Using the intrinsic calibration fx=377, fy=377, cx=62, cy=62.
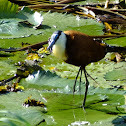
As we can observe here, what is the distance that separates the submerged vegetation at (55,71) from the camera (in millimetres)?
2330

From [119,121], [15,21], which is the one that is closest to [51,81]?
[119,121]

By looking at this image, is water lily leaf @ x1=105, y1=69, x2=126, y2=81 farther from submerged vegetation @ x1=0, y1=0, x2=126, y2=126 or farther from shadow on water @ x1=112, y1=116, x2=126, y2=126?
shadow on water @ x1=112, y1=116, x2=126, y2=126

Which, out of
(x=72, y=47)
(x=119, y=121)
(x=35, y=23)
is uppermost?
(x=72, y=47)

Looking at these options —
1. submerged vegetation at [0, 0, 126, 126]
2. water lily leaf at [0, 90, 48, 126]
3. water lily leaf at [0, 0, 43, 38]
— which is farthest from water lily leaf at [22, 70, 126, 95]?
water lily leaf at [0, 0, 43, 38]

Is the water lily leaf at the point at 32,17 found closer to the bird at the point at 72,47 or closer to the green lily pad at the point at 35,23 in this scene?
the green lily pad at the point at 35,23

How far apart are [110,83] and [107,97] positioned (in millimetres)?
365

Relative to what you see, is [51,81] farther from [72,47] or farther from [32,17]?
[32,17]

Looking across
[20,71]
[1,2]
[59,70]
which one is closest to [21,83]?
[20,71]

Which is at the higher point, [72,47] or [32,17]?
[72,47]

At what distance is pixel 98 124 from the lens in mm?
2197

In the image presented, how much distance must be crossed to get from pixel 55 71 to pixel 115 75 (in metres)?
0.50

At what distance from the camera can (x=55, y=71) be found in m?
3.14

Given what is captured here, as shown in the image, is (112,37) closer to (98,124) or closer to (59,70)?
(59,70)

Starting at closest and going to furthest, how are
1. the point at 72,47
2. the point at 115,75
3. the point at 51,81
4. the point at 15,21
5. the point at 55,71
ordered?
the point at 72,47
the point at 51,81
the point at 115,75
the point at 55,71
the point at 15,21
